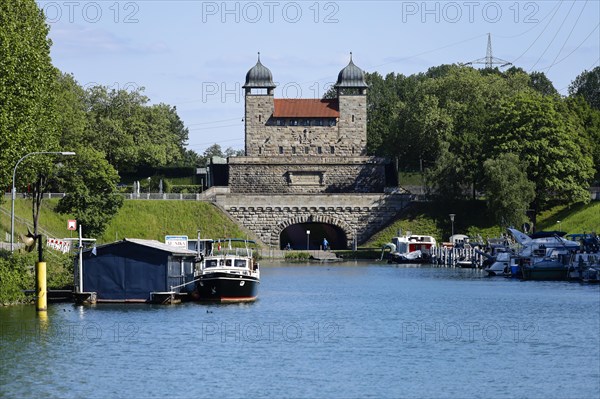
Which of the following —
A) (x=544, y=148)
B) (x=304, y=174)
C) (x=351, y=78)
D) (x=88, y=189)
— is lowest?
(x=88, y=189)

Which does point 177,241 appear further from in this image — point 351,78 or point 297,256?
point 351,78

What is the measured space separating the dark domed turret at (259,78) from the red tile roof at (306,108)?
2848mm

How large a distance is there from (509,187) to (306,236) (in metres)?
36.8

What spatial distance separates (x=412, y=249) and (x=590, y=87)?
69575 mm

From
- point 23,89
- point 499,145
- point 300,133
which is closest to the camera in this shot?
point 23,89

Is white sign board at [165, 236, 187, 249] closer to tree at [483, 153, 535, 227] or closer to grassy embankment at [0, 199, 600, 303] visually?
grassy embankment at [0, 199, 600, 303]

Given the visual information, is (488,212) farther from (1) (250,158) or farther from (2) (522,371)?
(2) (522,371)

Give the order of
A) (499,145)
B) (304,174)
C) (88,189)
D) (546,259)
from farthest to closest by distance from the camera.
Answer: (304,174)
(499,145)
(88,189)
(546,259)

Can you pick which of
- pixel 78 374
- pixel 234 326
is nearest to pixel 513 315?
pixel 234 326

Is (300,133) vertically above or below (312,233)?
above

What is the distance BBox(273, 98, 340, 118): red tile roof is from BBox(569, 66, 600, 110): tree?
164ft

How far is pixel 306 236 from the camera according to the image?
15812 cm

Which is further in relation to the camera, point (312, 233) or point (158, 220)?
point (312, 233)

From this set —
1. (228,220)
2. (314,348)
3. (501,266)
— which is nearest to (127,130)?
(228,220)
